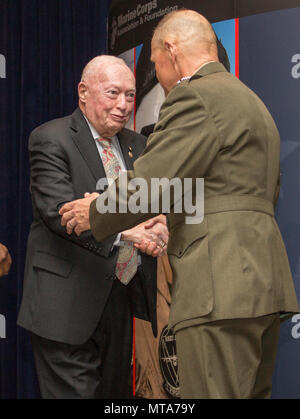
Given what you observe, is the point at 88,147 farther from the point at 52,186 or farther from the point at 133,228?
the point at 133,228

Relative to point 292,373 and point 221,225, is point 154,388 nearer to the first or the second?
point 292,373

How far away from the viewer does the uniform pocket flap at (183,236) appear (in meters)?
1.70

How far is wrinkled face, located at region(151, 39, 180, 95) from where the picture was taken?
1908mm

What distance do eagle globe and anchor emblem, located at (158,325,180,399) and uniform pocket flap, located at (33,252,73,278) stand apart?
2.53 ft

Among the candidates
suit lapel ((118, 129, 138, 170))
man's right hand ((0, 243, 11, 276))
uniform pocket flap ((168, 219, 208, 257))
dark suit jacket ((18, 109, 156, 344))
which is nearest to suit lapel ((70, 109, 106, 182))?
dark suit jacket ((18, 109, 156, 344))

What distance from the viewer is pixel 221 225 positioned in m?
1.69

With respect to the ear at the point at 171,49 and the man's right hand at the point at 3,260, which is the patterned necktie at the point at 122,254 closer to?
the ear at the point at 171,49

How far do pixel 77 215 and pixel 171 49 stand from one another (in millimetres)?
636

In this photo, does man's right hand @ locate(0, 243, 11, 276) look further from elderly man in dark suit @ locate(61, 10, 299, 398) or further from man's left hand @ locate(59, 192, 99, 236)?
elderly man in dark suit @ locate(61, 10, 299, 398)

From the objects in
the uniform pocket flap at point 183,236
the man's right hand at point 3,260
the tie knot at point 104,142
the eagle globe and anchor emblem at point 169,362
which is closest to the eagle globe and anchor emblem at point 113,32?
the tie knot at point 104,142

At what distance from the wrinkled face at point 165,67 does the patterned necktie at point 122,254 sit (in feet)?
1.64

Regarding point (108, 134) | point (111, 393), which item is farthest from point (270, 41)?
point (111, 393)

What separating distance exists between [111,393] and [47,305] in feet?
1.66

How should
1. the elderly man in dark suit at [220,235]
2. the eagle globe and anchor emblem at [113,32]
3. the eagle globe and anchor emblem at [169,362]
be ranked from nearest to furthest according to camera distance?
the elderly man in dark suit at [220,235]
the eagle globe and anchor emblem at [169,362]
the eagle globe and anchor emblem at [113,32]
